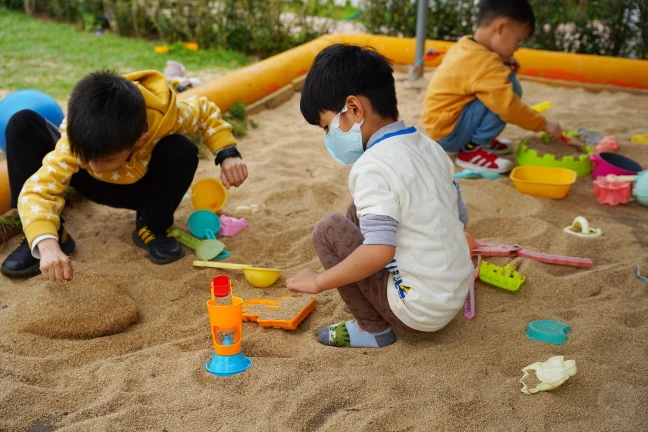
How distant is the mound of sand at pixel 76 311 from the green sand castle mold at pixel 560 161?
7.56 ft

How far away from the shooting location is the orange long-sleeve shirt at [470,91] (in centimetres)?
360

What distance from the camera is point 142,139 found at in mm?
2523

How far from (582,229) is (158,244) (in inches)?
73.0

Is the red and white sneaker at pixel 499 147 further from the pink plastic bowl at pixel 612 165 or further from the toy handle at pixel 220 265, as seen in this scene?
the toy handle at pixel 220 265

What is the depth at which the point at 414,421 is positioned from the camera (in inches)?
68.9

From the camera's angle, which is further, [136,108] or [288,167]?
[288,167]

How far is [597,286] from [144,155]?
1847 mm

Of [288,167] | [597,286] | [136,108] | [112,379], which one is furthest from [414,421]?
[288,167]

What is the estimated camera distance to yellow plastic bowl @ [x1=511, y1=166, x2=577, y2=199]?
3340 mm

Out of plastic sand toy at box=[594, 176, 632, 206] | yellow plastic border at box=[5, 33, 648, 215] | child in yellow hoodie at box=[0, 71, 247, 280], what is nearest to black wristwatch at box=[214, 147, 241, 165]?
child in yellow hoodie at box=[0, 71, 247, 280]

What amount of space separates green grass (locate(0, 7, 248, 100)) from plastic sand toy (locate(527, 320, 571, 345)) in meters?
3.70

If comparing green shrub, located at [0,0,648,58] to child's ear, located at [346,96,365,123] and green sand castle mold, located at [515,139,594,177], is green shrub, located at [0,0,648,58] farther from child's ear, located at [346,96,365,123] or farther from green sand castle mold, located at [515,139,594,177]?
child's ear, located at [346,96,365,123]

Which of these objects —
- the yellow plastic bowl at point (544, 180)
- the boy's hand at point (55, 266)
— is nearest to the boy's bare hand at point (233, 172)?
the boy's hand at point (55, 266)

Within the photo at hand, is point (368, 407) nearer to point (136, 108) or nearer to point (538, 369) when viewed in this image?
→ point (538, 369)
